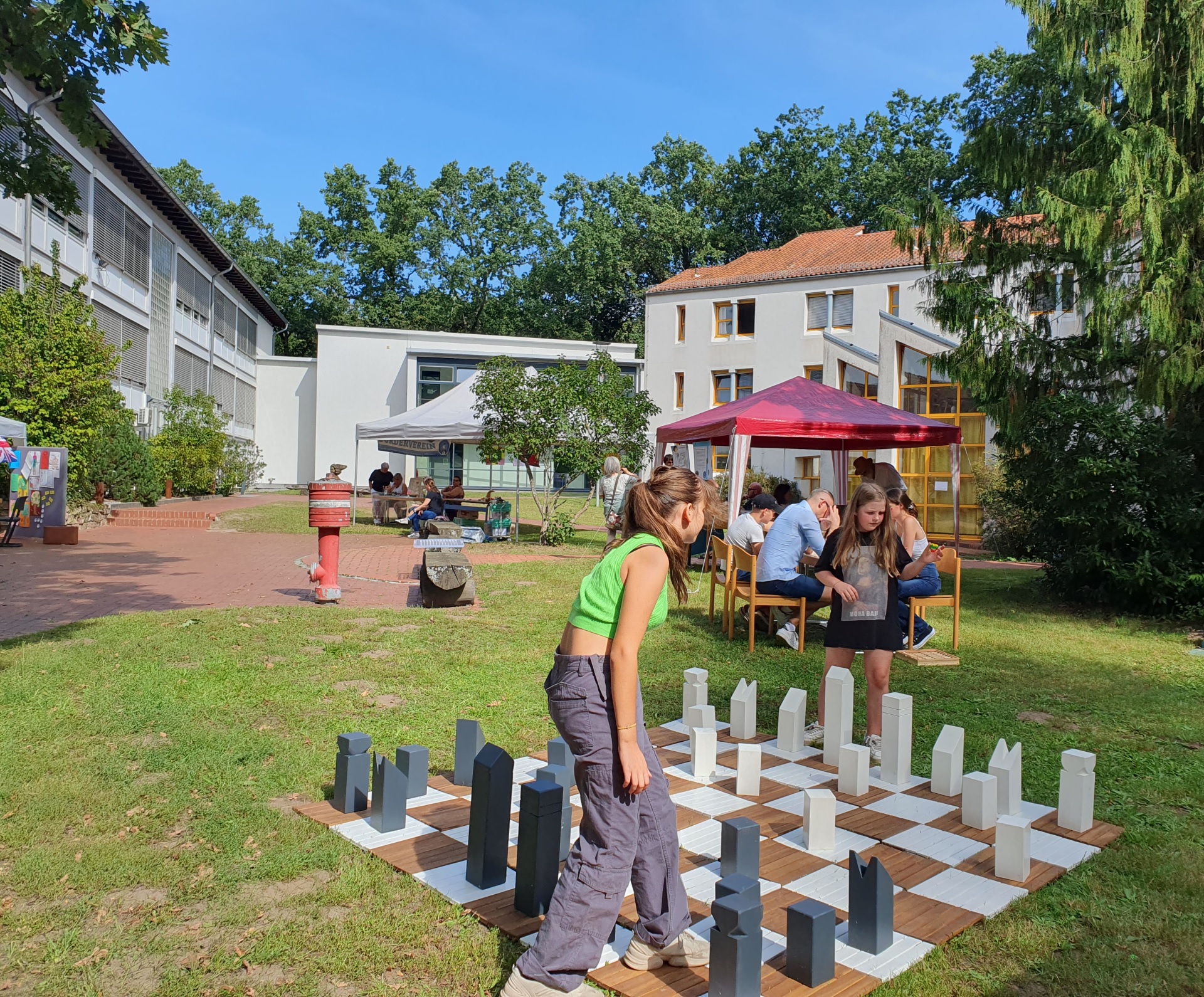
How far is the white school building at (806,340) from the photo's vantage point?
22750 millimetres

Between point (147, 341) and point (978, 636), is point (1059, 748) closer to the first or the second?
point (978, 636)

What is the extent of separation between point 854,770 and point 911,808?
0.96ft

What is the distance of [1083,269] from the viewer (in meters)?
11.1

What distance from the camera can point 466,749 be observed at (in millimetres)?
4516

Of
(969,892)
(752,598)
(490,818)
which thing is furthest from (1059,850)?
(752,598)

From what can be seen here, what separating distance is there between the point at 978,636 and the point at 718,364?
90.1 feet

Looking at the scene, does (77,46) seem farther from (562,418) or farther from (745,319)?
(745,319)

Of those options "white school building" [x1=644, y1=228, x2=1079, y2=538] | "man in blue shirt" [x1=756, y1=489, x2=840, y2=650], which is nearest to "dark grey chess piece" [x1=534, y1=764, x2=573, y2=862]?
"man in blue shirt" [x1=756, y1=489, x2=840, y2=650]

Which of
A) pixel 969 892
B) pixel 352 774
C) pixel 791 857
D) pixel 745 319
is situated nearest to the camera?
pixel 969 892

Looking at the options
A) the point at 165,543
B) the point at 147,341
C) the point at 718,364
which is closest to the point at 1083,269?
the point at 165,543

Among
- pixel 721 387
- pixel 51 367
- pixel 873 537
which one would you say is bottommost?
pixel 873 537

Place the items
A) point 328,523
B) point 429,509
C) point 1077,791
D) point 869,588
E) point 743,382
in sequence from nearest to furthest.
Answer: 1. point 1077,791
2. point 869,588
3. point 328,523
4. point 429,509
5. point 743,382

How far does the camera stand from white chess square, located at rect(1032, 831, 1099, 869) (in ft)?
12.2

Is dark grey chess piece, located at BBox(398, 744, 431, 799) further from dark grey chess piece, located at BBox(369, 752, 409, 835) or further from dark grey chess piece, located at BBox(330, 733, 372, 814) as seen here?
dark grey chess piece, located at BBox(330, 733, 372, 814)
